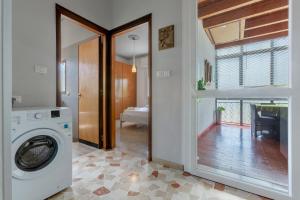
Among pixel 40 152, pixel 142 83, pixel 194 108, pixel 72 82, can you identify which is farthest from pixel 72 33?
pixel 142 83

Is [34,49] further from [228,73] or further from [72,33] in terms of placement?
[228,73]

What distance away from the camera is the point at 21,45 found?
65.3 inches

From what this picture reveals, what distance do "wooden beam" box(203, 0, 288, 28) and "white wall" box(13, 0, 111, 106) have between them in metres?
1.96

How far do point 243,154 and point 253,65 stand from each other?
136cm

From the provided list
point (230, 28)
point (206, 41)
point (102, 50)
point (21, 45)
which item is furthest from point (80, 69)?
point (230, 28)

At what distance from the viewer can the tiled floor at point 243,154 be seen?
5.83 ft

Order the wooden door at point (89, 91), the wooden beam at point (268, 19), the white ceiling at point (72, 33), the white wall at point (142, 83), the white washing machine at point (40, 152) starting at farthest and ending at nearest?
1. the white wall at point (142, 83)
2. the white ceiling at point (72, 33)
3. the wooden door at point (89, 91)
4. the wooden beam at point (268, 19)
5. the white washing machine at point (40, 152)

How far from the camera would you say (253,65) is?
162 centimetres

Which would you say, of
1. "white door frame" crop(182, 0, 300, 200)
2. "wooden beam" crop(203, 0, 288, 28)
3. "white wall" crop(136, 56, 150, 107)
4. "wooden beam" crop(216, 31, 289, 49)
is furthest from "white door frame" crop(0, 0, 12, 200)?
"white wall" crop(136, 56, 150, 107)

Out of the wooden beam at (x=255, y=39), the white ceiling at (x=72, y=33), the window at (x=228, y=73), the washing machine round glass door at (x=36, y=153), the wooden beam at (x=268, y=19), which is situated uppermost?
the white ceiling at (x=72, y=33)

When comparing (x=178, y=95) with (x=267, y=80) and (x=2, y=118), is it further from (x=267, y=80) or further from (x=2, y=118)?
(x=2, y=118)

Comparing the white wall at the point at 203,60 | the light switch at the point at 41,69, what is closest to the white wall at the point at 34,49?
the light switch at the point at 41,69

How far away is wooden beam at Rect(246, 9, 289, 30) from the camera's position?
145 cm

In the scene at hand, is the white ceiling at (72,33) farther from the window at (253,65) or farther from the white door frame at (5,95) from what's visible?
the white door frame at (5,95)
